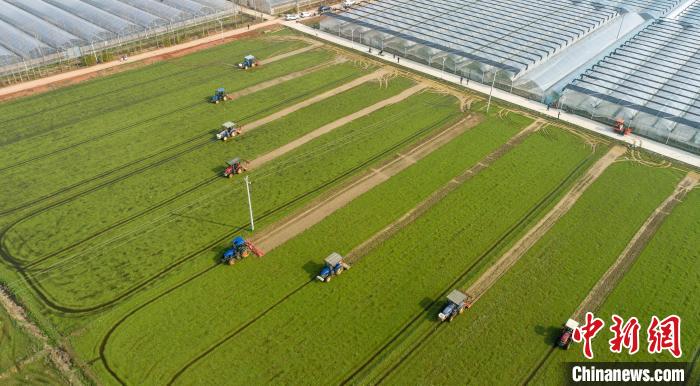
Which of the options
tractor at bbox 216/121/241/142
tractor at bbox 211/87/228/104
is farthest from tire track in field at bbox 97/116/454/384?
tractor at bbox 211/87/228/104

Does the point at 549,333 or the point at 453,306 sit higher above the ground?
the point at 453,306

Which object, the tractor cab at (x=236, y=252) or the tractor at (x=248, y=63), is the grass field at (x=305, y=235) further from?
the tractor at (x=248, y=63)

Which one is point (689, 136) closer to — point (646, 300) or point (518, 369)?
point (646, 300)

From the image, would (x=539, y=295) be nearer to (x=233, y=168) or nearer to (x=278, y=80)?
(x=233, y=168)

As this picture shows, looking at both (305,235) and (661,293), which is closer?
(661,293)

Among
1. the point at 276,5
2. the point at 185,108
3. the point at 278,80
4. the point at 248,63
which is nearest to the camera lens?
the point at 185,108

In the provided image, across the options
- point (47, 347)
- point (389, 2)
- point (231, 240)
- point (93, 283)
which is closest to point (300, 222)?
point (231, 240)

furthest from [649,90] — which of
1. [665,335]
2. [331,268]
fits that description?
[331,268]
